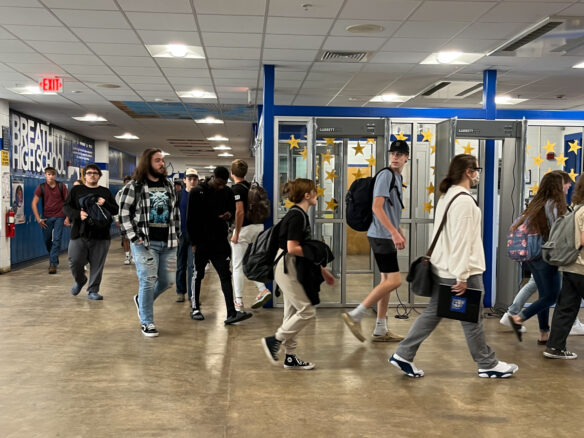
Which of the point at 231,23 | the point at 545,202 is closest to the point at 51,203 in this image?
the point at 231,23

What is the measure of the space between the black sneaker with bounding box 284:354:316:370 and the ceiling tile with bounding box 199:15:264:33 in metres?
3.15

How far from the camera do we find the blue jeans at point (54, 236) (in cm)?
929

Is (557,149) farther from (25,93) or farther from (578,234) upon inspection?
(25,93)

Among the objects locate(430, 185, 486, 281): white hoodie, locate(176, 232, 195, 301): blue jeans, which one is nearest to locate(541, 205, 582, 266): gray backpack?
locate(430, 185, 486, 281): white hoodie

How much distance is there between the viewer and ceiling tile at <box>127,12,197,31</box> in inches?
208

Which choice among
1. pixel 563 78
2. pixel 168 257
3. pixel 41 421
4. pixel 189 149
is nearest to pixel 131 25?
pixel 168 257

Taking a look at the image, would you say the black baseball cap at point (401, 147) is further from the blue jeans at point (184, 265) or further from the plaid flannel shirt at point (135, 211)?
the blue jeans at point (184, 265)

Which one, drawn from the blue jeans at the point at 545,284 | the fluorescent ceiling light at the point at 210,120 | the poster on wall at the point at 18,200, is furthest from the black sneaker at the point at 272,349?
the fluorescent ceiling light at the point at 210,120

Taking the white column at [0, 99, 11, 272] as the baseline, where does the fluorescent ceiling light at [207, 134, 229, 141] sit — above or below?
above

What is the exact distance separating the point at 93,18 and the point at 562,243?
4582 mm

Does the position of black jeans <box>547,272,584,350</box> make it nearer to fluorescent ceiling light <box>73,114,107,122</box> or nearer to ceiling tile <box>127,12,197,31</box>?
ceiling tile <box>127,12,197,31</box>

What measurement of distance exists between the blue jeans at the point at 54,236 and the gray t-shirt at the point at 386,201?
6.29m

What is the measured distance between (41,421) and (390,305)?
4.40m

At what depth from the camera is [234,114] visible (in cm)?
1178
